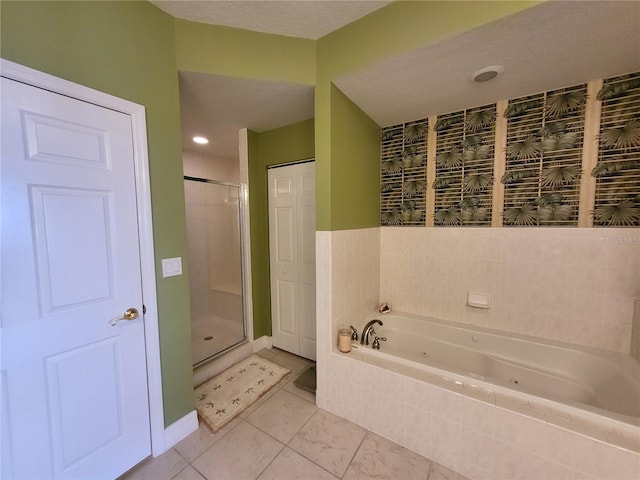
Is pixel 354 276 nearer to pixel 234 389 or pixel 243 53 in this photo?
pixel 234 389

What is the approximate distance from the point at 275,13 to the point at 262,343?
2.82 metres

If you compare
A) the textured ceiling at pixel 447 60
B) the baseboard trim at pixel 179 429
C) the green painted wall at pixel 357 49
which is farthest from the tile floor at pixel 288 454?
the textured ceiling at pixel 447 60

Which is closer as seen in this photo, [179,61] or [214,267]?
[179,61]

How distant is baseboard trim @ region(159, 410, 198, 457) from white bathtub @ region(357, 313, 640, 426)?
48.5 inches

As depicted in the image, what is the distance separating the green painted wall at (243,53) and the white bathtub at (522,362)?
203 centimetres

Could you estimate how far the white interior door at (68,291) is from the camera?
38.9 inches

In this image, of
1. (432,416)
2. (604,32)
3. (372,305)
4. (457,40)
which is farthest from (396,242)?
(604,32)

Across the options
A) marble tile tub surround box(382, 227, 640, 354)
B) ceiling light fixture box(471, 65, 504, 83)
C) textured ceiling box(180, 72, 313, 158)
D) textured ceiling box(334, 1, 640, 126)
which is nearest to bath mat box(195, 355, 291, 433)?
marble tile tub surround box(382, 227, 640, 354)

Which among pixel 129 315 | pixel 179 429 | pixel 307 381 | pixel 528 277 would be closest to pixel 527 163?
pixel 528 277

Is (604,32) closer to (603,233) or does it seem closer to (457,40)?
(457,40)

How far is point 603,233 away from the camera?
1642mm

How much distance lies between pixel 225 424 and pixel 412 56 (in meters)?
2.63

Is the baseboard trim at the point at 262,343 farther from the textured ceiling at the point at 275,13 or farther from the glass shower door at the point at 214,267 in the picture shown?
the textured ceiling at the point at 275,13

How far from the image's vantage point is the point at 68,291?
1126mm
